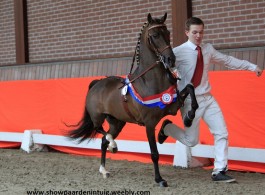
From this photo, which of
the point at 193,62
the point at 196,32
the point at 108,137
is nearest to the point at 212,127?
the point at 193,62

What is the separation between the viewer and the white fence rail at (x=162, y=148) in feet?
21.0

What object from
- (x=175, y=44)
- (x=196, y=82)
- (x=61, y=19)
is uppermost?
(x=61, y=19)

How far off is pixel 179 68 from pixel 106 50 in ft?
14.6

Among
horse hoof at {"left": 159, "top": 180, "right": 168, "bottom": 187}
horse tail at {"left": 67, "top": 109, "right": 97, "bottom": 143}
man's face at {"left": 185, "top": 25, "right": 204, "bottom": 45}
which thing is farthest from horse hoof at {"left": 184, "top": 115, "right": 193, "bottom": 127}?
horse tail at {"left": 67, "top": 109, "right": 97, "bottom": 143}

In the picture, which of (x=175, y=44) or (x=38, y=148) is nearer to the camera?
(x=175, y=44)

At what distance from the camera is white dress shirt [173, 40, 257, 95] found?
570 centimetres

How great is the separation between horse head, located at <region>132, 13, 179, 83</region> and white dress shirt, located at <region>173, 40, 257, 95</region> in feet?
0.39

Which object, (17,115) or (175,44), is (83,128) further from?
(17,115)

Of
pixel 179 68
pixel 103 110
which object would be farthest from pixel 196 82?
pixel 103 110

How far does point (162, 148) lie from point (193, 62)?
201cm

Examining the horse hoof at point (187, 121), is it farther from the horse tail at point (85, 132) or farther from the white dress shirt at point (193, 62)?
the horse tail at point (85, 132)

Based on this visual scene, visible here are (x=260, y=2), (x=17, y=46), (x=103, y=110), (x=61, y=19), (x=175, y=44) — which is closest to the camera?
(x=103, y=110)

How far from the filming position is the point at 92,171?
7.02 metres

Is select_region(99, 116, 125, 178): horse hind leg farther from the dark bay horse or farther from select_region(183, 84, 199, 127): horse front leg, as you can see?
select_region(183, 84, 199, 127): horse front leg
